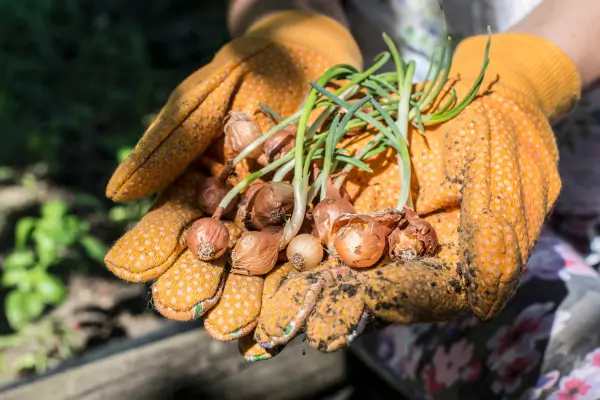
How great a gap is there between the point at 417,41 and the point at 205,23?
150cm

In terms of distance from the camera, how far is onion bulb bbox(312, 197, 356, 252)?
0.90 metres

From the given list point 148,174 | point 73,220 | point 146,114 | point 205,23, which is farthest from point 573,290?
point 205,23

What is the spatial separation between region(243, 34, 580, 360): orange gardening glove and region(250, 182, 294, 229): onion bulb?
0.24 ft

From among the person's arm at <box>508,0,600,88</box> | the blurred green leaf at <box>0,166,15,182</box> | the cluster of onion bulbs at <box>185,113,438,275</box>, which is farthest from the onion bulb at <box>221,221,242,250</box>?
the blurred green leaf at <box>0,166,15,182</box>

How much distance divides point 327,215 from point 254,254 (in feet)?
0.38

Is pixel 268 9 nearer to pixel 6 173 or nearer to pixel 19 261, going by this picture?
pixel 19 261

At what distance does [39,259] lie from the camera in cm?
177

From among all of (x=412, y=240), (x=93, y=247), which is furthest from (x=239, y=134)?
(x=93, y=247)

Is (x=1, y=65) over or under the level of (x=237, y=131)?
under

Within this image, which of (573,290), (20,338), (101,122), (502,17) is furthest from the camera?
(101,122)

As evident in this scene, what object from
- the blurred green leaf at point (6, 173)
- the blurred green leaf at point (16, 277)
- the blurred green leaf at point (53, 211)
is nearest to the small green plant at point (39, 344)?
the blurred green leaf at point (16, 277)

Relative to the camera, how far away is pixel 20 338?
64.7 inches

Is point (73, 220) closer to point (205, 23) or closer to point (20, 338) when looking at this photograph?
point (20, 338)

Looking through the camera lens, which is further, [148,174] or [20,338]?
[20,338]
